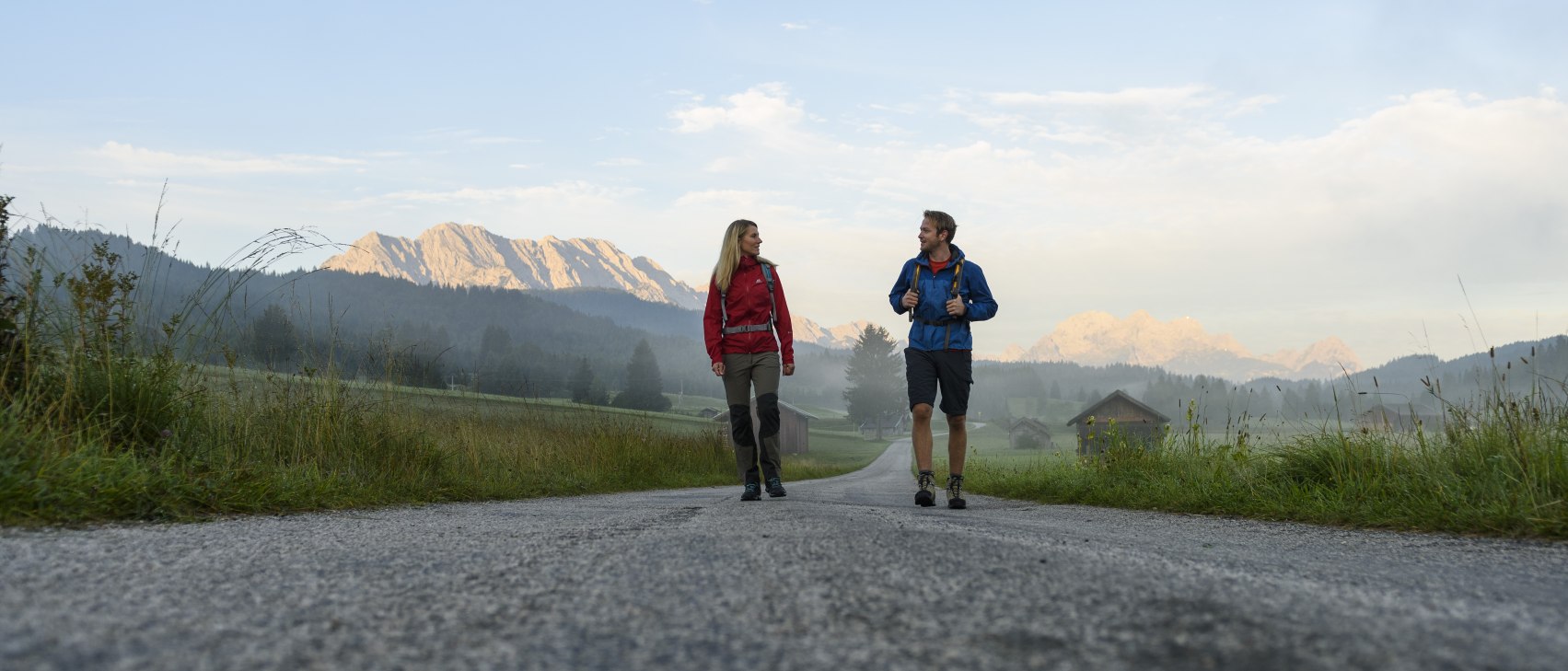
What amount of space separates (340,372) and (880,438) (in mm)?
107572

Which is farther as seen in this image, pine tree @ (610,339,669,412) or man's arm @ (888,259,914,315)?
pine tree @ (610,339,669,412)

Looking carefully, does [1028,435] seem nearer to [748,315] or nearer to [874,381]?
[874,381]

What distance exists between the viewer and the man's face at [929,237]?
6.57 metres

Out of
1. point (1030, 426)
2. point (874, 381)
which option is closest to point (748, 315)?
point (1030, 426)

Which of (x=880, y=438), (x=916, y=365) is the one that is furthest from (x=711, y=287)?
(x=880, y=438)

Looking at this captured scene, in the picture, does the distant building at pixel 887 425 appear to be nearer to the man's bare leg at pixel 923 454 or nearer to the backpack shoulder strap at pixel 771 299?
the backpack shoulder strap at pixel 771 299

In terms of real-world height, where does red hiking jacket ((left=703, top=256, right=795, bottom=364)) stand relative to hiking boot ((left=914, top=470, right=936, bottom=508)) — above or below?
above

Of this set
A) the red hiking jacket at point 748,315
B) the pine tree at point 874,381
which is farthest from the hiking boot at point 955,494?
the pine tree at point 874,381

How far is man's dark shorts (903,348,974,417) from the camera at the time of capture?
641cm

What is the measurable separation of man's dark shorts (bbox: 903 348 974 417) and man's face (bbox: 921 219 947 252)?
758mm

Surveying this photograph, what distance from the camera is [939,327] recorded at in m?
6.54

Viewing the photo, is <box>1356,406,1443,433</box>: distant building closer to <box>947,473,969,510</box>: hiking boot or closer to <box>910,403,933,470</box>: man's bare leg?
<box>947,473,969,510</box>: hiking boot

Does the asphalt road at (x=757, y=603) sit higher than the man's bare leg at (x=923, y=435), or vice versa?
the man's bare leg at (x=923, y=435)

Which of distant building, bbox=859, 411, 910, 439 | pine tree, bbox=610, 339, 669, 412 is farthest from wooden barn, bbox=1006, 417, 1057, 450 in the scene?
pine tree, bbox=610, 339, 669, 412
